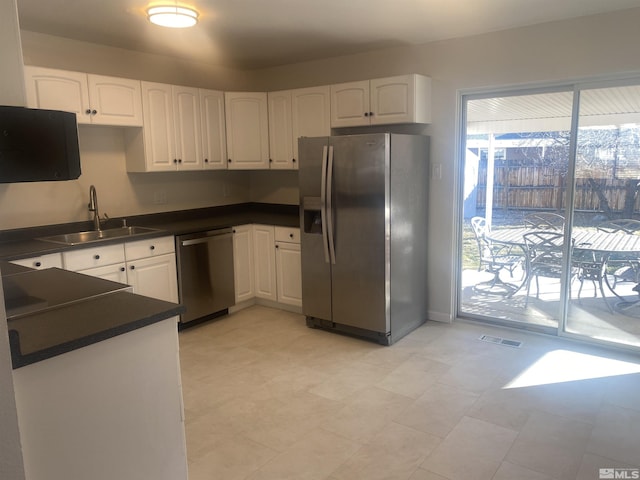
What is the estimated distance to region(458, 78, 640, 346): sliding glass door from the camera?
3.61 meters

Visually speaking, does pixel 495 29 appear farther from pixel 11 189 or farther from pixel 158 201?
pixel 11 189

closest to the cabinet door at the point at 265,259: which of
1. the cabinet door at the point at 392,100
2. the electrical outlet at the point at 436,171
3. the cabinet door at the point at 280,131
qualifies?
the cabinet door at the point at 280,131

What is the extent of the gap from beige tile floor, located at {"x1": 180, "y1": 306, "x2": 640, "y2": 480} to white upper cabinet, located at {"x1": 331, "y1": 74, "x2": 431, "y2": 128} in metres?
1.92

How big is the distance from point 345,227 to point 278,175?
1759mm

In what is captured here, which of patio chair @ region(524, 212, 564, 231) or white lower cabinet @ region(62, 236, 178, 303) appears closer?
white lower cabinet @ region(62, 236, 178, 303)

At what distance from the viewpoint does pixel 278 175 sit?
543 centimetres

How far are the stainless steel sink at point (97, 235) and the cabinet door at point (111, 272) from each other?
9.3 inches

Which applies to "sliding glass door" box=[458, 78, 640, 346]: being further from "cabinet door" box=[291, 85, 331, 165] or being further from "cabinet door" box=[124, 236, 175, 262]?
"cabinet door" box=[124, 236, 175, 262]

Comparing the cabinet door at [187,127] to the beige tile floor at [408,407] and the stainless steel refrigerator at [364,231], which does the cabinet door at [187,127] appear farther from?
the beige tile floor at [408,407]

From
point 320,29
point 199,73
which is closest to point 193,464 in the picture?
point 320,29

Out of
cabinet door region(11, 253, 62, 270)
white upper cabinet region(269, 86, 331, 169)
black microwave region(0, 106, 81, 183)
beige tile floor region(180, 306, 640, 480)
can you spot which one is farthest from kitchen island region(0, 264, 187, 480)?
white upper cabinet region(269, 86, 331, 169)

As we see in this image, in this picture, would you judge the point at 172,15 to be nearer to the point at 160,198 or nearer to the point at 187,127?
the point at 187,127

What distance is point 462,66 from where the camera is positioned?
405cm

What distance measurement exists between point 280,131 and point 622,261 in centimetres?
326
